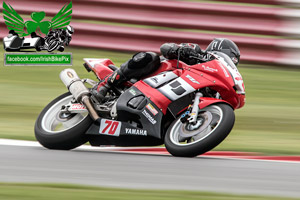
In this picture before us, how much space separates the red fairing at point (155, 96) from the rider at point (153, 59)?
0.52ft

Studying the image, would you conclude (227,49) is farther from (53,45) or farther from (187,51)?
(53,45)

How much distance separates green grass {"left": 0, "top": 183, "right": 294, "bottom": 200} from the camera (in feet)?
14.0

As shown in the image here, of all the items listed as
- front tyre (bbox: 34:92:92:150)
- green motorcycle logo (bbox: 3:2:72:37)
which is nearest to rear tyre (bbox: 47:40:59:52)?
green motorcycle logo (bbox: 3:2:72:37)

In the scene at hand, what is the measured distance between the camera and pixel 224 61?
226 inches

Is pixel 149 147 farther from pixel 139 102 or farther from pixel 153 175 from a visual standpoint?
pixel 153 175

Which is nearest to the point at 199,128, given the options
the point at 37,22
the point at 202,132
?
the point at 202,132

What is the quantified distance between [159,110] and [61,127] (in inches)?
40.4

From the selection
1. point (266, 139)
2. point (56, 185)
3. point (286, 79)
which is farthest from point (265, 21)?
point (56, 185)

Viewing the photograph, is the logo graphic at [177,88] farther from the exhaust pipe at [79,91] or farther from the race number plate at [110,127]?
the exhaust pipe at [79,91]

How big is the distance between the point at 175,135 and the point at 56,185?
1.34 meters

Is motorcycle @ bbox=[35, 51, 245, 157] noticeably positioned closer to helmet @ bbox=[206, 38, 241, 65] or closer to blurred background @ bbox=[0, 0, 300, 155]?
helmet @ bbox=[206, 38, 241, 65]

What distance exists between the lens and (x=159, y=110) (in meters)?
5.67

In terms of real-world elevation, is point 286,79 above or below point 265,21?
below

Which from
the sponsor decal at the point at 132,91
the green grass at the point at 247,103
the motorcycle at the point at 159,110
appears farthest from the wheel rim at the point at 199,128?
the green grass at the point at 247,103
